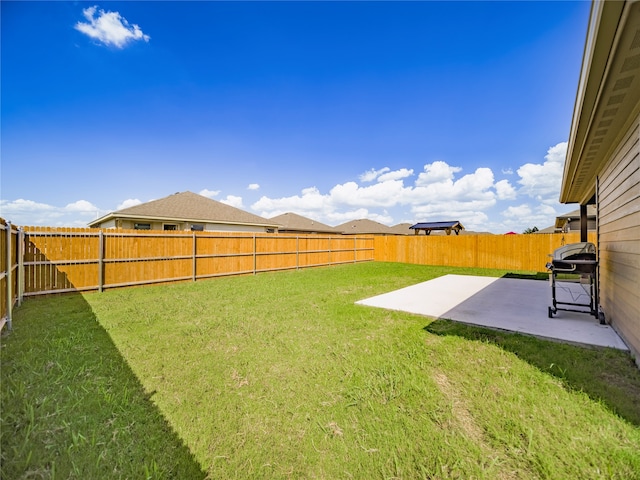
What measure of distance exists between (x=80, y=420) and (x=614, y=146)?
690cm

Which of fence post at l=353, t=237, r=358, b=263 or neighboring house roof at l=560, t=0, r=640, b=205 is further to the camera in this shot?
fence post at l=353, t=237, r=358, b=263

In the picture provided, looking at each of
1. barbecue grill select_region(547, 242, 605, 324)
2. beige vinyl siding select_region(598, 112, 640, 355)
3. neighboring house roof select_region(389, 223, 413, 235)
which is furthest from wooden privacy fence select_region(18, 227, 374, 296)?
neighboring house roof select_region(389, 223, 413, 235)

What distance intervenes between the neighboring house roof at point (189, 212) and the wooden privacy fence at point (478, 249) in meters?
8.52

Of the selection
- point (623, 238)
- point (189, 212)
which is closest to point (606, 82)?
point (623, 238)

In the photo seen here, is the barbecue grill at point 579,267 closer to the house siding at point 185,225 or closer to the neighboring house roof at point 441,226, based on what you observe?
the house siding at point 185,225

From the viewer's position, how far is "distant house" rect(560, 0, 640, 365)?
1822mm

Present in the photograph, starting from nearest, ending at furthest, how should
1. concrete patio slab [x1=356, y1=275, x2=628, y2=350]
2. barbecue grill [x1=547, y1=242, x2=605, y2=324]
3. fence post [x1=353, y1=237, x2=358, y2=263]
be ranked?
concrete patio slab [x1=356, y1=275, x2=628, y2=350] < barbecue grill [x1=547, y1=242, x2=605, y2=324] < fence post [x1=353, y1=237, x2=358, y2=263]

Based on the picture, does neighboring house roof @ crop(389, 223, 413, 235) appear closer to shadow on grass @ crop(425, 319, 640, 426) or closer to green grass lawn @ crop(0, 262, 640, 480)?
shadow on grass @ crop(425, 319, 640, 426)

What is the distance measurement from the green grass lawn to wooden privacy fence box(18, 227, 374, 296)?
3.09m

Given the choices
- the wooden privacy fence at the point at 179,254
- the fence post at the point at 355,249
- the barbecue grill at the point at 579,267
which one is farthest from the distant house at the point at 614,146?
the fence post at the point at 355,249

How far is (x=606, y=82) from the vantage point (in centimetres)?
235

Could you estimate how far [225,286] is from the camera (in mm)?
7926

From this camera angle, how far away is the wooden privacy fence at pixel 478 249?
39.3 feet

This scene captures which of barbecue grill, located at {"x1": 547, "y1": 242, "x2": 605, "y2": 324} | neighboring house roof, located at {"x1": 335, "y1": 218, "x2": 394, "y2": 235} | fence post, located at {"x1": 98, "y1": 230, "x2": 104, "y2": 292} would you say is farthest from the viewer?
neighboring house roof, located at {"x1": 335, "y1": 218, "x2": 394, "y2": 235}
